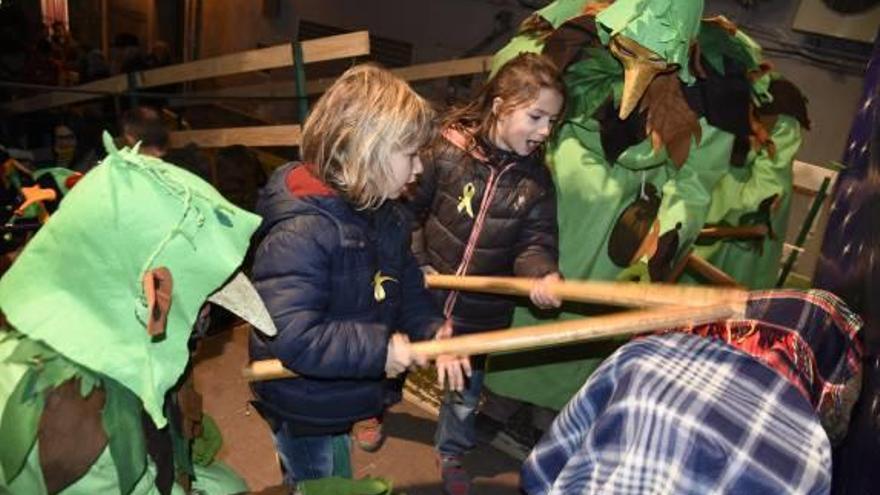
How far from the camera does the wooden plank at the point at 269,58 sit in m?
3.21

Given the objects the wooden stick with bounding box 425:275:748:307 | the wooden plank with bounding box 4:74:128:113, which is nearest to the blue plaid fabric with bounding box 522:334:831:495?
the wooden stick with bounding box 425:275:748:307

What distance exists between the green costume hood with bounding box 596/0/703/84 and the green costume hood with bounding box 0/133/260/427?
146 centimetres

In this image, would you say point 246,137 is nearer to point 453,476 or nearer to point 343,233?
point 453,476

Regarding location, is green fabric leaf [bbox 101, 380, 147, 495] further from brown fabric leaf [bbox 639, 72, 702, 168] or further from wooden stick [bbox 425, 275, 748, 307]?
brown fabric leaf [bbox 639, 72, 702, 168]

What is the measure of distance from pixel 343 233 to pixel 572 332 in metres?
0.56

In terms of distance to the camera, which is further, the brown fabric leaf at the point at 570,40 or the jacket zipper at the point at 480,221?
the brown fabric leaf at the point at 570,40

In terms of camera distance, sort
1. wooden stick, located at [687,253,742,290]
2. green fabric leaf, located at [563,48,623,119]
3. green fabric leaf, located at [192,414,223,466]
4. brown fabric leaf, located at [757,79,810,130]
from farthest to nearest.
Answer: brown fabric leaf, located at [757,79,810,130] < wooden stick, located at [687,253,742,290] < green fabric leaf, located at [563,48,623,119] < green fabric leaf, located at [192,414,223,466]

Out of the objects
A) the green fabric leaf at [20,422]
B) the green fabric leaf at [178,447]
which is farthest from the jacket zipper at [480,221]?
the green fabric leaf at [20,422]

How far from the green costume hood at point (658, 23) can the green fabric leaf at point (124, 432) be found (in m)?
1.70

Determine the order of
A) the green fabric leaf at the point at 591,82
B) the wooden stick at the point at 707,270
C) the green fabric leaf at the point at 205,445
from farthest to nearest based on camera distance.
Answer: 1. the wooden stick at the point at 707,270
2. the green fabric leaf at the point at 591,82
3. the green fabric leaf at the point at 205,445

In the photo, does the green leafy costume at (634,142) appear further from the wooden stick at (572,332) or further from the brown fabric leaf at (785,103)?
the wooden stick at (572,332)

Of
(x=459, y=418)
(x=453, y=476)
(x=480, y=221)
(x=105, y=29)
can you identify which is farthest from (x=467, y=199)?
(x=105, y=29)

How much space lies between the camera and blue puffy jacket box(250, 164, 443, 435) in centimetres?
152

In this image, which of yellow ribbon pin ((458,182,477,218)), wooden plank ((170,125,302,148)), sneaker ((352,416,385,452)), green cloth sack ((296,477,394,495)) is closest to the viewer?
green cloth sack ((296,477,394,495))
